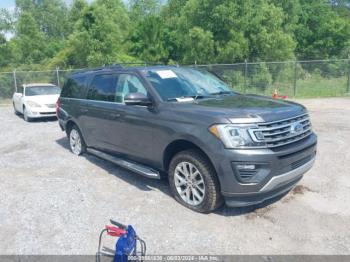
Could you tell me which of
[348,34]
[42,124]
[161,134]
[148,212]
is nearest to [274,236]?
[148,212]

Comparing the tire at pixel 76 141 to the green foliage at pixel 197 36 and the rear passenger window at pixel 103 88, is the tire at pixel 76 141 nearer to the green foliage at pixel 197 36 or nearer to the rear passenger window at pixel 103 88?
the rear passenger window at pixel 103 88

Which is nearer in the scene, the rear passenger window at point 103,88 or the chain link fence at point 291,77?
the rear passenger window at point 103,88

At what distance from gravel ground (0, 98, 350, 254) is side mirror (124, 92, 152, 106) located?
1.36m

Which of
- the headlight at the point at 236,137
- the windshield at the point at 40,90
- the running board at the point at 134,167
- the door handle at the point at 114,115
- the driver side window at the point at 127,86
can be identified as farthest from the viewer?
the windshield at the point at 40,90

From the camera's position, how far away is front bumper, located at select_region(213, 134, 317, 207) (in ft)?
11.8

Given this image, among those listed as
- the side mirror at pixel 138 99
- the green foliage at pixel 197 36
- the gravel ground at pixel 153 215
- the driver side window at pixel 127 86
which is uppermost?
the green foliage at pixel 197 36

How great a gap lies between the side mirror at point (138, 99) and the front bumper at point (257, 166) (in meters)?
1.37

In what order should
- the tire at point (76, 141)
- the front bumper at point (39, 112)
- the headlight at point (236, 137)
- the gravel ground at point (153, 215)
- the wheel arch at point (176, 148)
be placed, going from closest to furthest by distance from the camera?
the gravel ground at point (153, 215), the headlight at point (236, 137), the wheel arch at point (176, 148), the tire at point (76, 141), the front bumper at point (39, 112)

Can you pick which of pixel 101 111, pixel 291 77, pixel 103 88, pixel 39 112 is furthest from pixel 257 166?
pixel 291 77

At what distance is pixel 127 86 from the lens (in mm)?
5156

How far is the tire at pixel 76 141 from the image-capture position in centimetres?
673

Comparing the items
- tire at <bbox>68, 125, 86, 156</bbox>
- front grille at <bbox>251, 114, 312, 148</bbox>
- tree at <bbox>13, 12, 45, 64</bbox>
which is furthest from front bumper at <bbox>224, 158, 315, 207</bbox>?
tree at <bbox>13, 12, 45, 64</bbox>

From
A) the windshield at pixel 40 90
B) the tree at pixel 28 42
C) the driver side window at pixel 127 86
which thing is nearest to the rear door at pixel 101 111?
the driver side window at pixel 127 86

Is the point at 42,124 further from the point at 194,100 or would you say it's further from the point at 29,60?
the point at 29,60
